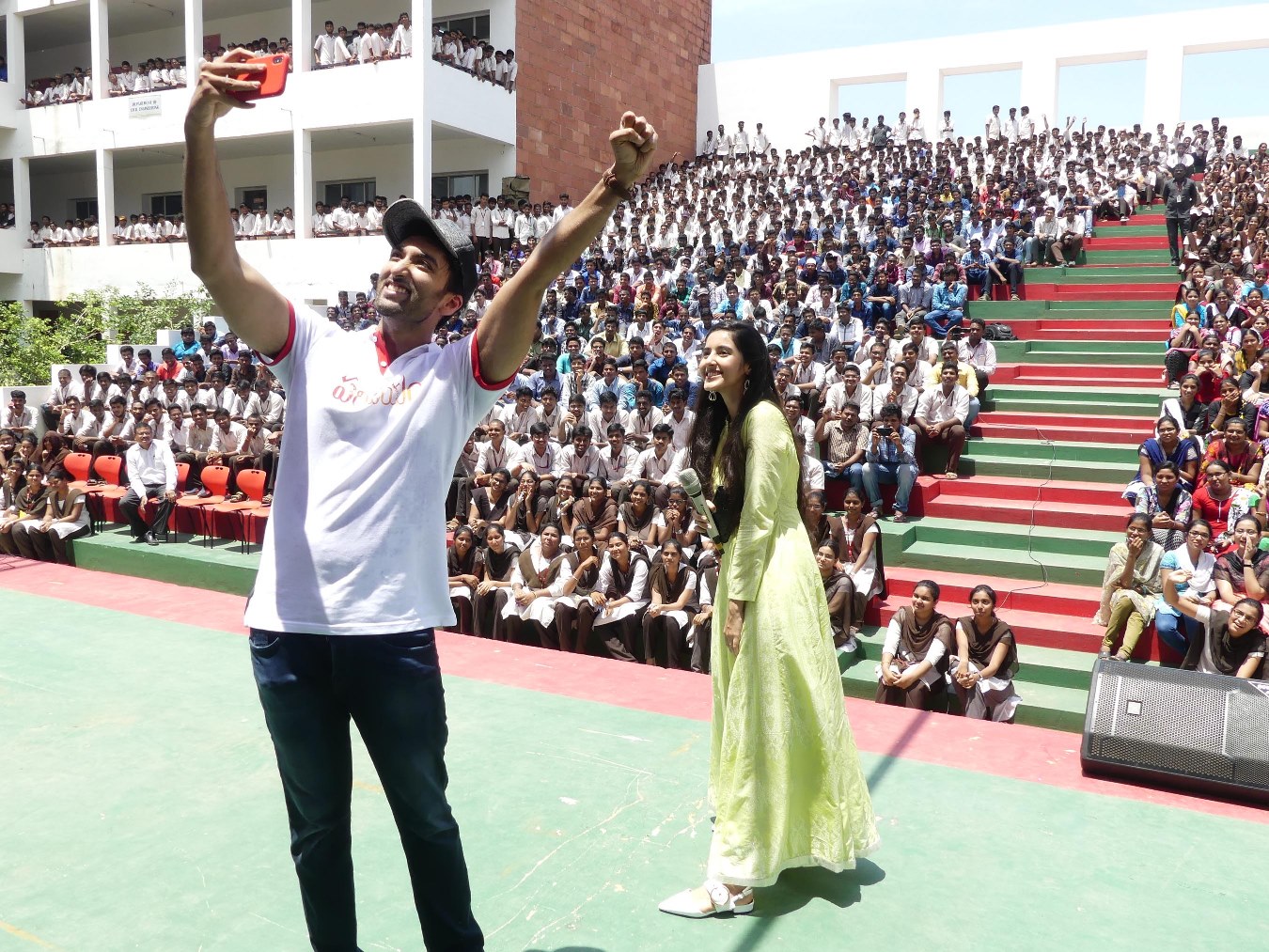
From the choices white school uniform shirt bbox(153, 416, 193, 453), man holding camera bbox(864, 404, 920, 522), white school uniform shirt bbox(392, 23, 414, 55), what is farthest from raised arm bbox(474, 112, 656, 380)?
white school uniform shirt bbox(392, 23, 414, 55)

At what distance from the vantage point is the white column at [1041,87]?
2050 cm

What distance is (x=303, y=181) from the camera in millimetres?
16922

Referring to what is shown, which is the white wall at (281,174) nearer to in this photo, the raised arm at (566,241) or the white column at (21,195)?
the white column at (21,195)

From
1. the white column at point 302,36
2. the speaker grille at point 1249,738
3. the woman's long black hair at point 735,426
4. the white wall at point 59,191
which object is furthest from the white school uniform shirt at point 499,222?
the speaker grille at point 1249,738

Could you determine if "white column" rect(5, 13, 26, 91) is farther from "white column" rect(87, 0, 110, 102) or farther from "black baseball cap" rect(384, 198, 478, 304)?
"black baseball cap" rect(384, 198, 478, 304)

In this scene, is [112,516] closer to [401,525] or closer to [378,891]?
[378,891]

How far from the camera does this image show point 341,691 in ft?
6.31

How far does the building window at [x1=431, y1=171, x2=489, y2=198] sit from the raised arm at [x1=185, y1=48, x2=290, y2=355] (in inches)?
681

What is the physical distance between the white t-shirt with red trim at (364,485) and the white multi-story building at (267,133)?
15.0 m

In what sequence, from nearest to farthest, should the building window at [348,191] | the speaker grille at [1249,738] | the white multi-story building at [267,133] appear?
the speaker grille at [1249,738], the white multi-story building at [267,133], the building window at [348,191]

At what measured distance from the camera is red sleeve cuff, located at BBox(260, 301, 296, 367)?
1.96m

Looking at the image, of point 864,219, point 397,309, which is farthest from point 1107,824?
point 864,219

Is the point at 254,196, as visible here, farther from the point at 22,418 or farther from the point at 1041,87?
the point at 1041,87

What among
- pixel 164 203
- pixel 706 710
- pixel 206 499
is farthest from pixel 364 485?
pixel 164 203
